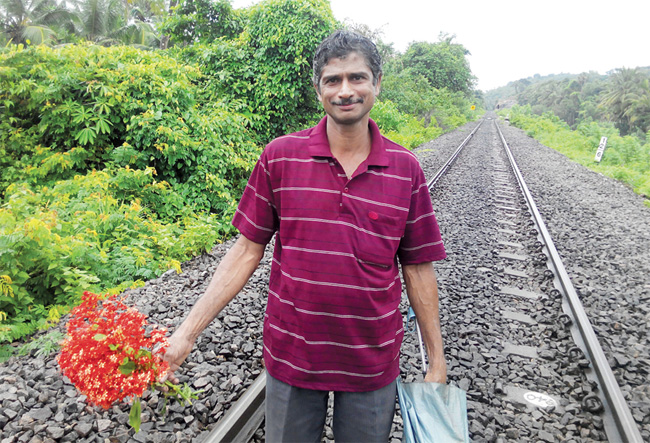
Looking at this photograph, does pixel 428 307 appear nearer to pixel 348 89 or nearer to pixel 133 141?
pixel 348 89

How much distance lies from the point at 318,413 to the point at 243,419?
1110mm

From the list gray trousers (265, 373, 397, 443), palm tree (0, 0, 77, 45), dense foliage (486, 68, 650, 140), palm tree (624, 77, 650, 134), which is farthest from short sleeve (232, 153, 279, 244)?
palm tree (624, 77, 650, 134)

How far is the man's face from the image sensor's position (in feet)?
4.60

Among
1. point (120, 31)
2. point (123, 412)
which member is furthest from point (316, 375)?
point (120, 31)

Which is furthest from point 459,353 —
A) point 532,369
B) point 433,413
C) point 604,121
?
point 604,121

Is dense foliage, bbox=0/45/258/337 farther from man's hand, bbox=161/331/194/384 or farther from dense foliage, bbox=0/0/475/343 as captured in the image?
man's hand, bbox=161/331/194/384

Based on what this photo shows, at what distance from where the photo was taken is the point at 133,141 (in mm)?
6117

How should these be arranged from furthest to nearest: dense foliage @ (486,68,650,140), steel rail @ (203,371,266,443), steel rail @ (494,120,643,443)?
1. dense foliage @ (486,68,650,140)
2. steel rail @ (494,120,643,443)
3. steel rail @ (203,371,266,443)

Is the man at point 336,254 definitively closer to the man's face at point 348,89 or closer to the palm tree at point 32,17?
the man's face at point 348,89

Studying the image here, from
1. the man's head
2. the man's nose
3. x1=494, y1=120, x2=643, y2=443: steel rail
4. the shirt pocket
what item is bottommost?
x1=494, y1=120, x2=643, y2=443: steel rail

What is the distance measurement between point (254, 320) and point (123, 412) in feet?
4.16

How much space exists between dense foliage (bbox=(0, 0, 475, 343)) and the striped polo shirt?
116 inches

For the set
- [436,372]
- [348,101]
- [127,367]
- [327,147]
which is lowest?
[436,372]

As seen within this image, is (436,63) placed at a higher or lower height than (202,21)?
higher
